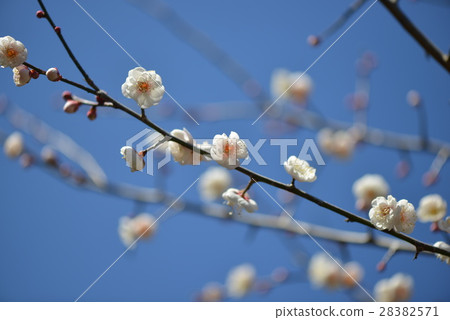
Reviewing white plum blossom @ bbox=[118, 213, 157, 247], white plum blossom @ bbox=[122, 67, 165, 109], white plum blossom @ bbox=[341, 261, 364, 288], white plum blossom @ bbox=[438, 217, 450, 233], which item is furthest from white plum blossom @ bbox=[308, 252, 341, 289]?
white plum blossom @ bbox=[122, 67, 165, 109]

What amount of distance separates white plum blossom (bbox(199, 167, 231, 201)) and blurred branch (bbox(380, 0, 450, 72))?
6.17 feet

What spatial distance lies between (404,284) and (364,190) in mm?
644

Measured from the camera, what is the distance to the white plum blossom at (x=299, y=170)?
1.21 m

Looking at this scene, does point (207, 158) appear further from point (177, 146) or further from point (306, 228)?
point (306, 228)

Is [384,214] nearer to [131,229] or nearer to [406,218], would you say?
[406,218]

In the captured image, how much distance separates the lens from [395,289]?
2.49 m

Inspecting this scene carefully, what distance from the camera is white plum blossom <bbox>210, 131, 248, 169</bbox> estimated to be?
112 cm

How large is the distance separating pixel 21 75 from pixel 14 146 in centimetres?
166

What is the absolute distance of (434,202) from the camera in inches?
66.1

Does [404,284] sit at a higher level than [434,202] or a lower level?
higher

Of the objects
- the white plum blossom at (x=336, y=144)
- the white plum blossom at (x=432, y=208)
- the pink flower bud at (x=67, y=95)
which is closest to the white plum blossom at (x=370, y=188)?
the white plum blossom at (x=336, y=144)

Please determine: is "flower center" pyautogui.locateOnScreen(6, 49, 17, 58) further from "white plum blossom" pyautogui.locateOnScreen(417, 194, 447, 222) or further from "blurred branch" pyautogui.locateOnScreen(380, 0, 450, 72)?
"white plum blossom" pyautogui.locateOnScreen(417, 194, 447, 222)

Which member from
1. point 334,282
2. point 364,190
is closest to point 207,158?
point 364,190

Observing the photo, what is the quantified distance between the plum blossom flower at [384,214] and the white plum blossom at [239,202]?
0.36m
